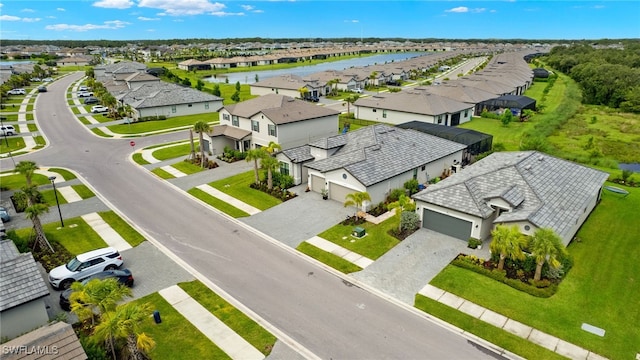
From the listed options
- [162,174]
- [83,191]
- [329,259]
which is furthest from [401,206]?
[83,191]

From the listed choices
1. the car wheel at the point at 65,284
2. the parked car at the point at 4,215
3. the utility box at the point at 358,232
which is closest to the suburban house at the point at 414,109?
the utility box at the point at 358,232

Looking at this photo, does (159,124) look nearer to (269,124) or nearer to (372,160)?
(269,124)

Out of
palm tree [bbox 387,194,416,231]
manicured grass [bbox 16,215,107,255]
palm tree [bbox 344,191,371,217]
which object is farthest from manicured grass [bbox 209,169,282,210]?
manicured grass [bbox 16,215,107,255]

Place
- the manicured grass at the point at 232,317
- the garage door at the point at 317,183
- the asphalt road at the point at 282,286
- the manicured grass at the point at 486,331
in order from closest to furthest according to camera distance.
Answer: the manicured grass at the point at 486,331
the asphalt road at the point at 282,286
the manicured grass at the point at 232,317
the garage door at the point at 317,183

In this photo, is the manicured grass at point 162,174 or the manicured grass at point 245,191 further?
the manicured grass at point 162,174

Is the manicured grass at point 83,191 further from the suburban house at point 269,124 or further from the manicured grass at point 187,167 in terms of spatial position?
the suburban house at point 269,124

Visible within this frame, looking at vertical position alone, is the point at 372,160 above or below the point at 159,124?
above
